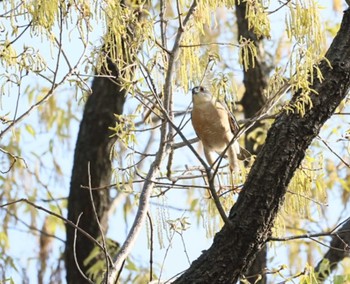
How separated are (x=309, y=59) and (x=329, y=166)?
9.93 ft

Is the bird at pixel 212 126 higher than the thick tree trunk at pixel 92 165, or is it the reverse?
the thick tree trunk at pixel 92 165

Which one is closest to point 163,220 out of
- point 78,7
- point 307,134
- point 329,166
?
point 307,134

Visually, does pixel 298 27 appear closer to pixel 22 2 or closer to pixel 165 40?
pixel 165 40

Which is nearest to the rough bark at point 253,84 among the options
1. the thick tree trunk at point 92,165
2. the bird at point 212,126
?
the thick tree trunk at point 92,165

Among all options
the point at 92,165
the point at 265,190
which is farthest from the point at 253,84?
the point at 265,190

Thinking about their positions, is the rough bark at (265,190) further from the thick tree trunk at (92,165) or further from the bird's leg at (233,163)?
the thick tree trunk at (92,165)

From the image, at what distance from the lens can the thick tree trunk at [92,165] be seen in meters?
5.22

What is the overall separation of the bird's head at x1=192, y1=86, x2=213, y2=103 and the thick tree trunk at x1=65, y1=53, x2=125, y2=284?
1507mm

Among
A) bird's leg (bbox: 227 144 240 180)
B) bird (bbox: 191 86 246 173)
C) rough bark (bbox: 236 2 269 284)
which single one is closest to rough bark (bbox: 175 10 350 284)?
bird's leg (bbox: 227 144 240 180)

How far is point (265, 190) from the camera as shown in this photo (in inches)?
114

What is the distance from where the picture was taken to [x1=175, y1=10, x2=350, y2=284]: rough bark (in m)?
2.90

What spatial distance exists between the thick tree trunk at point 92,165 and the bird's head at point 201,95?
1.51 meters

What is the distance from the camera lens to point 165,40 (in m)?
3.02

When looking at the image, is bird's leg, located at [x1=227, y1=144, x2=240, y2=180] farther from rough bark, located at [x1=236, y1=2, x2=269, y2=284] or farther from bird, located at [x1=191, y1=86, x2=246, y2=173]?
rough bark, located at [x1=236, y1=2, x2=269, y2=284]
